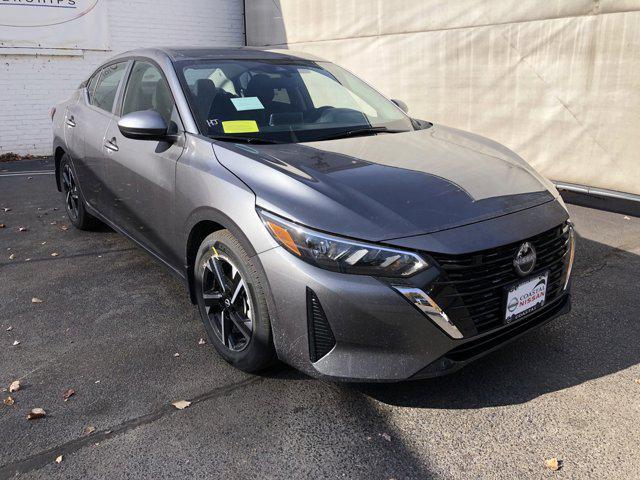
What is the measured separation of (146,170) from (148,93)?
597mm

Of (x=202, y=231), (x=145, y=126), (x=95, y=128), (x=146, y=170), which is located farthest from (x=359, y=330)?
(x=95, y=128)

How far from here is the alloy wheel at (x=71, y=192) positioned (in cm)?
511

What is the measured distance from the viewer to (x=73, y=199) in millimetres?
5289

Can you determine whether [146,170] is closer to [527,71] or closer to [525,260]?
[525,260]

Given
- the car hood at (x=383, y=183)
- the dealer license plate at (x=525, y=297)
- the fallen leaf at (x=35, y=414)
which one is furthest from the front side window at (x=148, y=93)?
Answer: the dealer license plate at (x=525, y=297)

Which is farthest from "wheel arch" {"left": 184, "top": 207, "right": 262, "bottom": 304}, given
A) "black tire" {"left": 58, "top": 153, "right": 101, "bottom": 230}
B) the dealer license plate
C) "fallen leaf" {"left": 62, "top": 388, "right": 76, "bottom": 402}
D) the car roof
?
"black tire" {"left": 58, "top": 153, "right": 101, "bottom": 230}

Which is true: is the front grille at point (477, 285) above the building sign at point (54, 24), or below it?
below

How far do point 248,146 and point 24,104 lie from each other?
8522 mm

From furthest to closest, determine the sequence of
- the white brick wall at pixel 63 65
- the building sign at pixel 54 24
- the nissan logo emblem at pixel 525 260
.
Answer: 1. the white brick wall at pixel 63 65
2. the building sign at pixel 54 24
3. the nissan logo emblem at pixel 525 260

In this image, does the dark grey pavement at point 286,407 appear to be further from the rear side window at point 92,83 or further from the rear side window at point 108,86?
the rear side window at point 92,83

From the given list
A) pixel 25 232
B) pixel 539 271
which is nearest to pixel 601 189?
pixel 539 271

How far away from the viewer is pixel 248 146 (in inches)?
115

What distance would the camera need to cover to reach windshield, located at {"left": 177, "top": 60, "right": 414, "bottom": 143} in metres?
3.16

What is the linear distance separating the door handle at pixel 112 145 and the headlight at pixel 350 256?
6.72 ft
